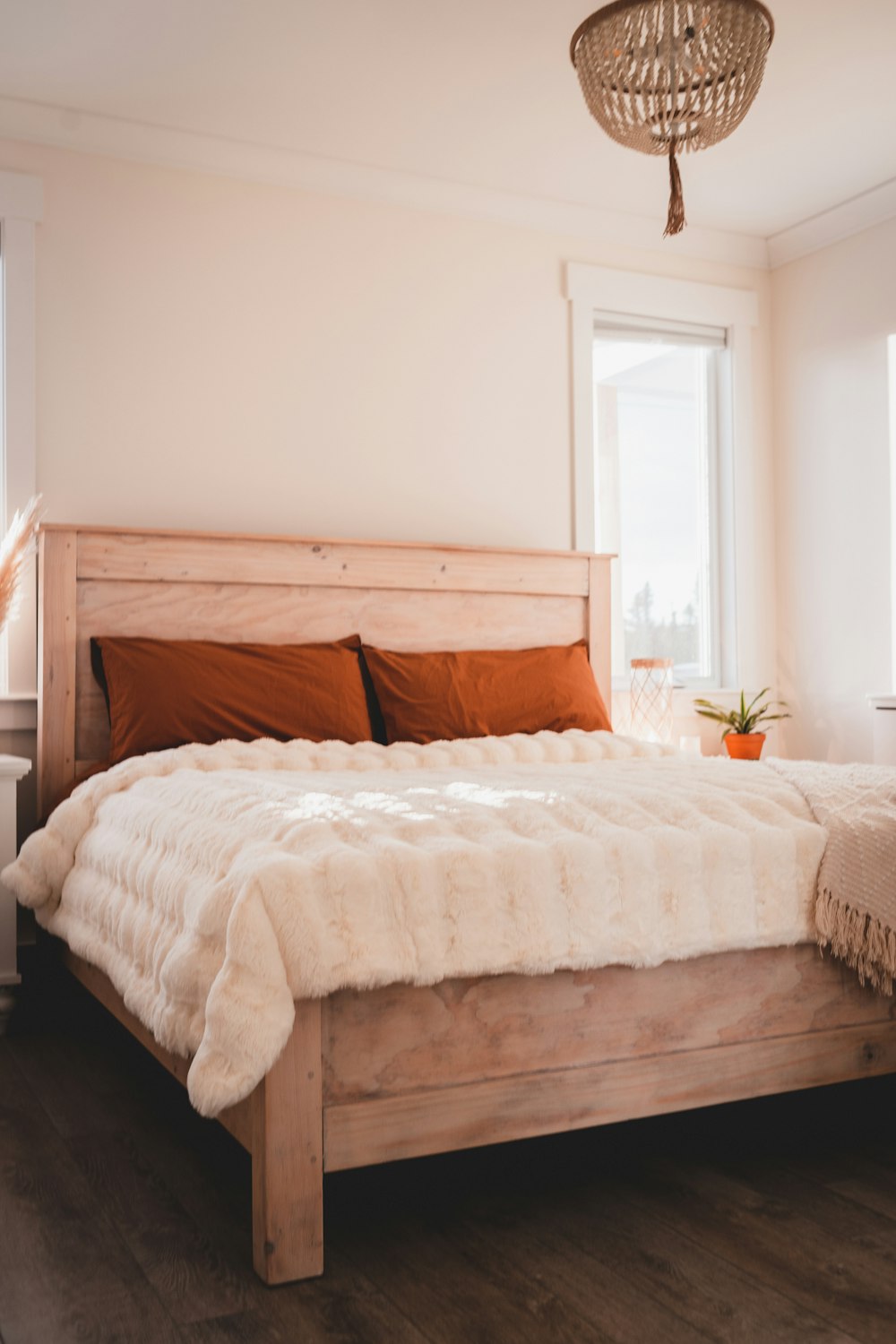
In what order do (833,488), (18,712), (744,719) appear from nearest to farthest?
(18,712) → (744,719) → (833,488)

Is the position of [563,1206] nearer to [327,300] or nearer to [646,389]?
[327,300]

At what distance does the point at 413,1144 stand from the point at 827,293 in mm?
3797

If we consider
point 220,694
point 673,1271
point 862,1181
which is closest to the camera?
point 673,1271

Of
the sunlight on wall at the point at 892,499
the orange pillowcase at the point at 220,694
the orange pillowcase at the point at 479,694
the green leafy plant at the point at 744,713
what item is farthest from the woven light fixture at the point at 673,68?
the green leafy plant at the point at 744,713

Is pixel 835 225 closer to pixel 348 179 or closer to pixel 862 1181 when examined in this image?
pixel 348 179

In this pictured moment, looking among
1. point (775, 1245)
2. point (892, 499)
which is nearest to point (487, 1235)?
point (775, 1245)

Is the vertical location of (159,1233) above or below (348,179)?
below

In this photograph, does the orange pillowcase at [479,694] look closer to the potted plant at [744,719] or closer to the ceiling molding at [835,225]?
the potted plant at [744,719]

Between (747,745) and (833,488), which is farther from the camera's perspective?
(833,488)

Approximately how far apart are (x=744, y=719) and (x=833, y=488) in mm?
946

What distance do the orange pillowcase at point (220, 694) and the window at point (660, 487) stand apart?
57.8 inches

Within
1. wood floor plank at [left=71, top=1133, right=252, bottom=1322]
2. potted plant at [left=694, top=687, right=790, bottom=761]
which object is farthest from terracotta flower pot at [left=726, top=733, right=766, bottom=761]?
wood floor plank at [left=71, top=1133, right=252, bottom=1322]

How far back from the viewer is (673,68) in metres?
2.62

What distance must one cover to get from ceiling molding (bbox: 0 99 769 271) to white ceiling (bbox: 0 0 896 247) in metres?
0.02
